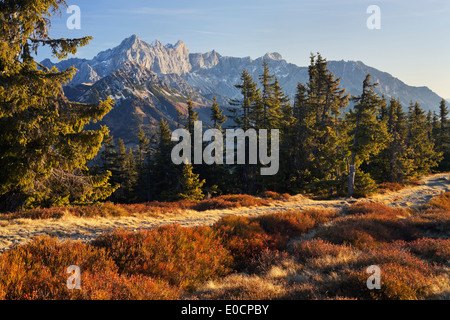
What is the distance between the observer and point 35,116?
9.81 m

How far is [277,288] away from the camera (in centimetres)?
492

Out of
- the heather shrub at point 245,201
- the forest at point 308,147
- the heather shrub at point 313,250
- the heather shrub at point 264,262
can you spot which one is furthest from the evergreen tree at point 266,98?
the heather shrub at point 264,262

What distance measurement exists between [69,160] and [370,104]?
81.4 ft

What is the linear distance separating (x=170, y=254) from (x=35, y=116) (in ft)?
28.4

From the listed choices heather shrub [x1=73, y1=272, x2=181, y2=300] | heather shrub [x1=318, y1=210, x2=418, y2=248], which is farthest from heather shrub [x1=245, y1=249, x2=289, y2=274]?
heather shrub [x1=318, y1=210, x2=418, y2=248]

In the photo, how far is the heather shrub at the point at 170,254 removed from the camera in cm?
575

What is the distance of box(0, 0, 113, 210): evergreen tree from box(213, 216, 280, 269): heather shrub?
23.4 feet

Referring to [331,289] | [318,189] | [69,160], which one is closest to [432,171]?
[318,189]

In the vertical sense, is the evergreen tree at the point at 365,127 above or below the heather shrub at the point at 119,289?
above

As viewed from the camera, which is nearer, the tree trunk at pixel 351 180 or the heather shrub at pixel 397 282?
the heather shrub at pixel 397 282

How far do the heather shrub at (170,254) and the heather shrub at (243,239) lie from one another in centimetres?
48

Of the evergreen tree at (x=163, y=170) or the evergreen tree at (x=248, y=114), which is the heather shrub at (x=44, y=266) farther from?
the evergreen tree at (x=163, y=170)
